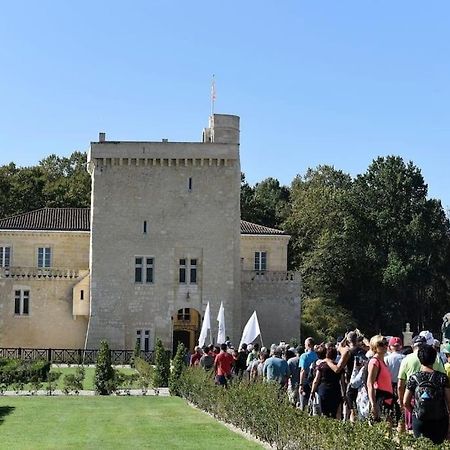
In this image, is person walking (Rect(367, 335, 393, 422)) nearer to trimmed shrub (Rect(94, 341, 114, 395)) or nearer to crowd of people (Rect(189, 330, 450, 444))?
crowd of people (Rect(189, 330, 450, 444))

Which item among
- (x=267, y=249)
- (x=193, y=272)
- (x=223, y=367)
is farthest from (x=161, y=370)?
(x=267, y=249)

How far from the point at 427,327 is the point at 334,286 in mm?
8209

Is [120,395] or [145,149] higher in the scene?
[145,149]

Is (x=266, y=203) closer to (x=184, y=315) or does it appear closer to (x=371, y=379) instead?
(x=184, y=315)

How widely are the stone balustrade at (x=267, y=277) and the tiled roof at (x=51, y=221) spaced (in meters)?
9.67

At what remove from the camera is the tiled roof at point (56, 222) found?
182 ft

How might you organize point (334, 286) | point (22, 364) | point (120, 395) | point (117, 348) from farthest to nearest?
point (334, 286) → point (117, 348) → point (22, 364) → point (120, 395)

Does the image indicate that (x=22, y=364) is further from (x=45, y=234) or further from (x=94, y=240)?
(x=45, y=234)

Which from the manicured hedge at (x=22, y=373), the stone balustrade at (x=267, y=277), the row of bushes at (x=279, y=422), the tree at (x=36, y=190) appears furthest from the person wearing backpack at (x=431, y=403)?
the tree at (x=36, y=190)

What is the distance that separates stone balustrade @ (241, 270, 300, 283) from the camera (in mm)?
54053

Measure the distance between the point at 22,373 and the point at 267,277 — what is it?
22588mm

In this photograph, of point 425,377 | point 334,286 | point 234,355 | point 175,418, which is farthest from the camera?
point 334,286

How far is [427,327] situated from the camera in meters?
72.4

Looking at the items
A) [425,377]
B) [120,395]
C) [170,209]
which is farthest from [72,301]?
[425,377]
